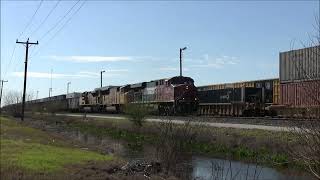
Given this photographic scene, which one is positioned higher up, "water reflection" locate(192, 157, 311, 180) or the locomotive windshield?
the locomotive windshield

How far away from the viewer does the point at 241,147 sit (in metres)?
28.0

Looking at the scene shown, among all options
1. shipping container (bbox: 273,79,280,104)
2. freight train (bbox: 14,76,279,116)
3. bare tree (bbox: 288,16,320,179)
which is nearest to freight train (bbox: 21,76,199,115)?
freight train (bbox: 14,76,279,116)

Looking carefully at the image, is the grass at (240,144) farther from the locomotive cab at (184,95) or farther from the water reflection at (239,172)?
the locomotive cab at (184,95)

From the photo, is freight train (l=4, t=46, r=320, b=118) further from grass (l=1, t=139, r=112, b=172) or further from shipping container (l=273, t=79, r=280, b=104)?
grass (l=1, t=139, r=112, b=172)

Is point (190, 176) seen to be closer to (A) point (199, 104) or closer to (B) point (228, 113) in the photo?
(B) point (228, 113)

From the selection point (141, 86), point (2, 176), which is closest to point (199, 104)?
point (141, 86)

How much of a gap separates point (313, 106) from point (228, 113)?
46.4 metres

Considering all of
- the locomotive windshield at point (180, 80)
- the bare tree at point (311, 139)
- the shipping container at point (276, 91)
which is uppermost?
the locomotive windshield at point (180, 80)

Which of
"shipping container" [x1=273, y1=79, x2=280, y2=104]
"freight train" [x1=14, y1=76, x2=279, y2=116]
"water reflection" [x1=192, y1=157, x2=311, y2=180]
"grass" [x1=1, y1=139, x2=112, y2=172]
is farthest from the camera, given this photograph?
"freight train" [x1=14, y1=76, x2=279, y2=116]

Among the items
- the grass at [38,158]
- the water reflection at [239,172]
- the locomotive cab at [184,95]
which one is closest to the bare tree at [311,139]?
the water reflection at [239,172]

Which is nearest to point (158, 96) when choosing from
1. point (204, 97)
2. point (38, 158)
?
point (204, 97)

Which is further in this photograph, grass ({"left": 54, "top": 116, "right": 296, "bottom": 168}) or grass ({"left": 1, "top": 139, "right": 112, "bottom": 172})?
grass ({"left": 54, "top": 116, "right": 296, "bottom": 168})

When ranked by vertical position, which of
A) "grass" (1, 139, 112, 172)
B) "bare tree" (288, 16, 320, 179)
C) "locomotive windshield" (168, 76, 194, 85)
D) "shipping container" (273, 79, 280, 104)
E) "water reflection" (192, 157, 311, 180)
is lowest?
"water reflection" (192, 157, 311, 180)

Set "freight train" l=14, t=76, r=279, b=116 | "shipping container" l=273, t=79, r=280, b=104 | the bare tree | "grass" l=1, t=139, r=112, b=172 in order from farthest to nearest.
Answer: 1. "freight train" l=14, t=76, r=279, b=116
2. "shipping container" l=273, t=79, r=280, b=104
3. "grass" l=1, t=139, r=112, b=172
4. the bare tree
